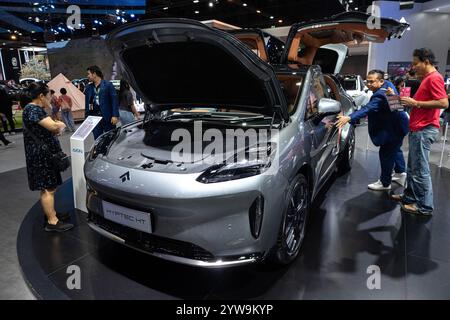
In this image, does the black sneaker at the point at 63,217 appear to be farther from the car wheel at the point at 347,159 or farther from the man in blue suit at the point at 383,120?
the car wheel at the point at 347,159

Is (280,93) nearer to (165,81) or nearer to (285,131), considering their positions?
(285,131)

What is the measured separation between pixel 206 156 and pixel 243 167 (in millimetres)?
294

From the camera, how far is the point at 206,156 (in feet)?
6.57

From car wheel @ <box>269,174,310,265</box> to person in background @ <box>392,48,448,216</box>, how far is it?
4.54 feet

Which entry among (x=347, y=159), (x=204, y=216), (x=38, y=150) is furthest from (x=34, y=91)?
(x=347, y=159)

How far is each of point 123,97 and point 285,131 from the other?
13.0ft

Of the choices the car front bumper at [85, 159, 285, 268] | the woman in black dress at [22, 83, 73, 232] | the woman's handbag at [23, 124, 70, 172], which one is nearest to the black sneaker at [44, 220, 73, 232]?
the woman in black dress at [22, 83, 73, 232]

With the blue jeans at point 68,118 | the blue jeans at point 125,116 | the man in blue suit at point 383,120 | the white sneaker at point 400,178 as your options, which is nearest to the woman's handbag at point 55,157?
the blue jeans at point 125,116

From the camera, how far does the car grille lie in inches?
71.6

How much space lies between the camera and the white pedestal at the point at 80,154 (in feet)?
9.80

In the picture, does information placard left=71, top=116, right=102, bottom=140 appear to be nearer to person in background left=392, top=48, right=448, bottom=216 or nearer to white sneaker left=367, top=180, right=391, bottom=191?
person in background left=392, top=48, right=448, bottom=216
